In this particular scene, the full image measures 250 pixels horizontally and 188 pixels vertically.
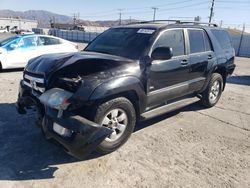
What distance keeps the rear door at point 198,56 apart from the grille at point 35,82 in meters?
2.97

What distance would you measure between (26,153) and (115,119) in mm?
1412

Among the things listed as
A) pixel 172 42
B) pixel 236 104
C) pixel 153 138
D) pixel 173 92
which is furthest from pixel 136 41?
pixel 236 104

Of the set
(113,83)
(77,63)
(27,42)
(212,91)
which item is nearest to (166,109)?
(113,83)

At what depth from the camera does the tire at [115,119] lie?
361 centimetres

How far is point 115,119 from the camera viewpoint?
3.88m

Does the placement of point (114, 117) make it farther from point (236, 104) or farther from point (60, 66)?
point (236, 104)

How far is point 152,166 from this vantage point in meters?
3.66

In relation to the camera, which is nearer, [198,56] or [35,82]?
[35,82]

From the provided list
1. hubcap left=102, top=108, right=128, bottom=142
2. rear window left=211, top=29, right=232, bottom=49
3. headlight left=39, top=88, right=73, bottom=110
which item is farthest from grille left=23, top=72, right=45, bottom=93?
rear window left=211, top=29, right=232, bottom=49

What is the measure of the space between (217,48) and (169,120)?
2.27 m

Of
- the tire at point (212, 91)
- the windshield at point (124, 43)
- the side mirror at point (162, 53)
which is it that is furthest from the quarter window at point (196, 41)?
the side mirror at point (162, 53)

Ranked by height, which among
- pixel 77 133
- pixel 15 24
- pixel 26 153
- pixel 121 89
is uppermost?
pixel 121 89

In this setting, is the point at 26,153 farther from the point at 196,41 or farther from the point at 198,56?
the point at 196,41

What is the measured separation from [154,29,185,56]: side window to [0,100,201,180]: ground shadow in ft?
5.07
